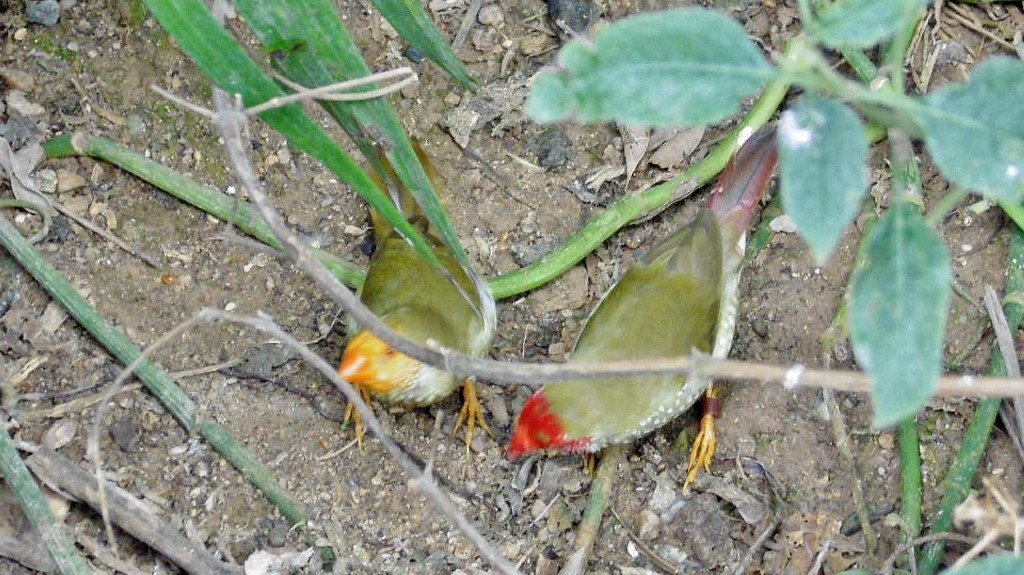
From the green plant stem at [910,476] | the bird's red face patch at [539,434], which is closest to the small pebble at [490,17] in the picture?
the bird's red face patch at [539,434]

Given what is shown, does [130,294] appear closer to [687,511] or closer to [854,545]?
[687,511]

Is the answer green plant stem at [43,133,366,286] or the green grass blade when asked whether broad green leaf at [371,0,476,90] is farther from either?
green plant stem at [43,133,366,286]

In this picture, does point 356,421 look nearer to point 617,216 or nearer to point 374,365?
point 374,365

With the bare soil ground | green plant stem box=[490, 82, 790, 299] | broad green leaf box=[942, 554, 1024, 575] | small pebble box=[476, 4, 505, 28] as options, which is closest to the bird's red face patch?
the bare soil ground

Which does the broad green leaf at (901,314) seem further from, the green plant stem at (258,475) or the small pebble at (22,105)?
the small pebble at (22,105)

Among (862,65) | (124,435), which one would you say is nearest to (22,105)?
(124,435)
